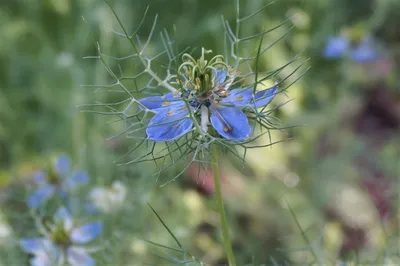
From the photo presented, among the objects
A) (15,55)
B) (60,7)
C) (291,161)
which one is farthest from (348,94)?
(15,55)

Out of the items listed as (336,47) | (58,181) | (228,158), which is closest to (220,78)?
(58,181)

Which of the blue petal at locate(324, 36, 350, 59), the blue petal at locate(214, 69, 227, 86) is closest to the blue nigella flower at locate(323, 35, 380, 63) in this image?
the blue petal at locate(324, 36, 350, 59)

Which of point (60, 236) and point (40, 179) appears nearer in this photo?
point (60, 236)

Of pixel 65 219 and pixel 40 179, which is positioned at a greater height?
pixel 40 179

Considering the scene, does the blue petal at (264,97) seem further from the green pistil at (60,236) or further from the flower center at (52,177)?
the flower center at (52,177)

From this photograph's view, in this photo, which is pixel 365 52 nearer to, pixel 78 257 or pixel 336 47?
pixel 336 47

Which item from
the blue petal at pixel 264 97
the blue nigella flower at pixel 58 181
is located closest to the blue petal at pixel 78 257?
the blue nigella flower at pixel 58 181

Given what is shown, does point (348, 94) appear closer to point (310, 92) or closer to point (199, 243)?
point (310, 92)
